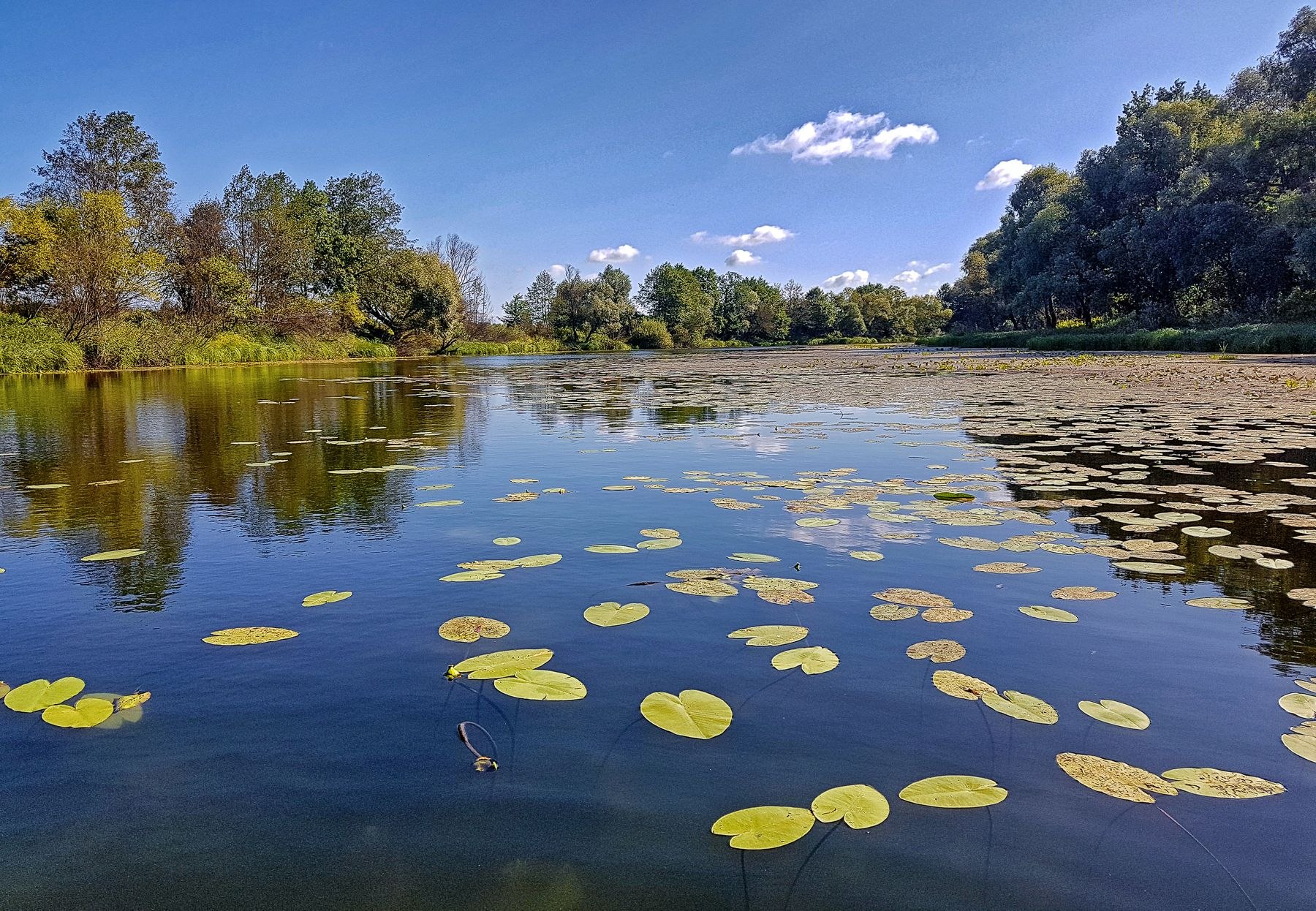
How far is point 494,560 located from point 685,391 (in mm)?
10061

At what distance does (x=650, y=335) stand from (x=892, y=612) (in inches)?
2365

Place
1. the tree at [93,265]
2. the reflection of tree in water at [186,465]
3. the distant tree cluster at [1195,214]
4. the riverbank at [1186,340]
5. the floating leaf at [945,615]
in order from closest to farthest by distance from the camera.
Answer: the floating leaf at [945,615], the reflection of tree in water at [186,465], the riverbank at [1186,340], the tree at [93,265], the distant tree cluster at [1195,214]

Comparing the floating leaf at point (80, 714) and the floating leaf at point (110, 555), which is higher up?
the floating leaf at point (110, 555)

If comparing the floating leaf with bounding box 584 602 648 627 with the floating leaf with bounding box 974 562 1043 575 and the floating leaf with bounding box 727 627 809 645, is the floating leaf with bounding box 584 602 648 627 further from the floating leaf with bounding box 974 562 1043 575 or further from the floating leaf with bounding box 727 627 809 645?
the floating leaf with bounding box 974 562 1043 575

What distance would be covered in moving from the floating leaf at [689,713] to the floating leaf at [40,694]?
1461mm

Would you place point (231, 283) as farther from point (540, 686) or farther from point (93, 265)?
point (540, 686)

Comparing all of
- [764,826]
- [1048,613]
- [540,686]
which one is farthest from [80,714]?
[1048,613]

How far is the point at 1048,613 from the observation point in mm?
2322

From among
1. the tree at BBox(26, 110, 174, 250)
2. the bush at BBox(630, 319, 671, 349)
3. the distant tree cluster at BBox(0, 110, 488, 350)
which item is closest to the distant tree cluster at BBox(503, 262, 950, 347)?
Result: the bush at BBox(630, 319, 671, 349)

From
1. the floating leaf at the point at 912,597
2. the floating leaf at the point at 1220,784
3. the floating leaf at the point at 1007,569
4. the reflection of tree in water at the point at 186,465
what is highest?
the reflection of tree in water at the point at 186,465

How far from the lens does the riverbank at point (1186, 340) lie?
19.9 metres

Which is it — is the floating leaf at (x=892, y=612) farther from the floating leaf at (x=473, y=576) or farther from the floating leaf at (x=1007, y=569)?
the floating leaf at (x=473, y=576)

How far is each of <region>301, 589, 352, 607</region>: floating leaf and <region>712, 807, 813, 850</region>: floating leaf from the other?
1.74 m

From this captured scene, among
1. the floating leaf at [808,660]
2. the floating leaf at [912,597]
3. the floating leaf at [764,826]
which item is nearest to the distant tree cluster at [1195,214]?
the floating leaf at [912,597]
